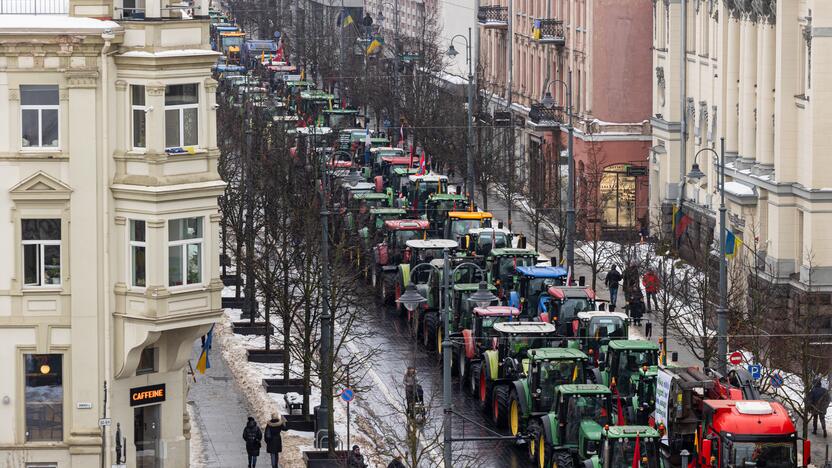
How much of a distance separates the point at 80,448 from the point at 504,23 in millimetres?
74813

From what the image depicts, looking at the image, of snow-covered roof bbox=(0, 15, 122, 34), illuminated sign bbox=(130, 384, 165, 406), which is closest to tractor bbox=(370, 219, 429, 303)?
illuminated sign bbox=(130, 384, 165, 406)

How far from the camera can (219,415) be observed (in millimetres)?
62031

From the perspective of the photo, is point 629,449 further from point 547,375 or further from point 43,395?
point 43,395

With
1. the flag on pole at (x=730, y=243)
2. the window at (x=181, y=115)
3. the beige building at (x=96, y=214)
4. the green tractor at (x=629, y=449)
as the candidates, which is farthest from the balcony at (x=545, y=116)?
the green tractor at (x=629, y=449)

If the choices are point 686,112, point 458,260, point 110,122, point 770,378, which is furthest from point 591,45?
point 110,122

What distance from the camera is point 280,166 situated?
281ft

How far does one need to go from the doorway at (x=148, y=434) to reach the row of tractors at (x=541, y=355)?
678cm

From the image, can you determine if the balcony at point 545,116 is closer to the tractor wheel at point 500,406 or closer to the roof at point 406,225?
the roof at point 406,225

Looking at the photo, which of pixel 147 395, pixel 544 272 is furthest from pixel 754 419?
pixel 544 272

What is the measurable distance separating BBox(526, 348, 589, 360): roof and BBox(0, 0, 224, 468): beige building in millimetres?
8083

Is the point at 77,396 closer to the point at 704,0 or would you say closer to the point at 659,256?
the point at 659,256

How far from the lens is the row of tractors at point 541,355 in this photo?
49406 mm

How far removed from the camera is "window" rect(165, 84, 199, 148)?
52.3 metres

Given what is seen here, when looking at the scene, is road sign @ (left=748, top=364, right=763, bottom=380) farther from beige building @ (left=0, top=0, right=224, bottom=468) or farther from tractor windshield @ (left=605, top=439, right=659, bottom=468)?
beige building @ (left=0, top=0, right=224, bottom=468)
